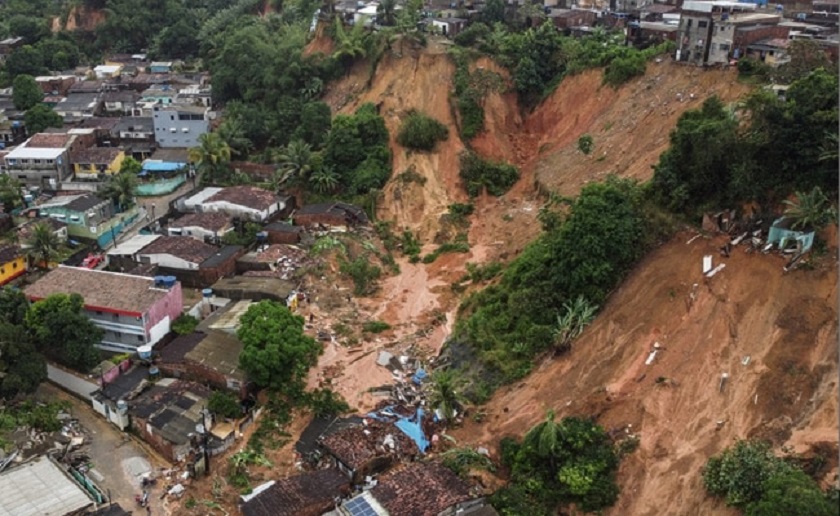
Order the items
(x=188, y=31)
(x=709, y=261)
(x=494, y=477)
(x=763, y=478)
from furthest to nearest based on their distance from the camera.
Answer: (x=188, y=31) → (x=709, y=261) → (x=494, y=477) → (x=763, y=478)

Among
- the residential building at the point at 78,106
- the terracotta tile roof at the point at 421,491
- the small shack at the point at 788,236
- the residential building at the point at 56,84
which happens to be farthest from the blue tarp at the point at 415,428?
the residential building at the point at 56,84

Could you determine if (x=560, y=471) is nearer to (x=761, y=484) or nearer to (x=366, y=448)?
(x=761, y=484)

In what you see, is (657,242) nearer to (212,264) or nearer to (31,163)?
(212,264)

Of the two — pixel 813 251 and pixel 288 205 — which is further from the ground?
pixel 813 251

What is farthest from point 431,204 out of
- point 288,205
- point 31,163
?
point 31,163

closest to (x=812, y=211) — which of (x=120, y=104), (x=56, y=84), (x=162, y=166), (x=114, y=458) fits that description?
(x=114, y=458)

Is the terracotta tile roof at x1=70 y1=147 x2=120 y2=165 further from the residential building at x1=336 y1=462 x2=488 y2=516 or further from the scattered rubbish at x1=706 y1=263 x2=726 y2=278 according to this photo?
the scattered rubbish at x1=706 y1=263 x2=726 y2=278

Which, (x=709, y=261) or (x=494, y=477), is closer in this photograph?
(x=494, y=477)
